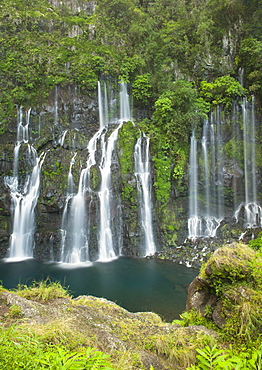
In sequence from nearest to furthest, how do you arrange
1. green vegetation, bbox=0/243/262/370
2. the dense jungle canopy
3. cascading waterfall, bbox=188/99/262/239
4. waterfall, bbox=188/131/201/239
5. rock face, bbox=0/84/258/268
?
1. green vegetation, bbox=0/243/262/370
2. rock face, bbox=0/84/258/268
3. waterfall, bbox=188/131/201/239
4. cascading waterfall, bbox=188/99/262/239
5. the dense jungle canopy

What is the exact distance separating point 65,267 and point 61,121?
1203cm

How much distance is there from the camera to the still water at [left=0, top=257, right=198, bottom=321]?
9.10 metres

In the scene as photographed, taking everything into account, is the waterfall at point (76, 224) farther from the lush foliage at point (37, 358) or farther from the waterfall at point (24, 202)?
the lush foliage at point (37, 358)

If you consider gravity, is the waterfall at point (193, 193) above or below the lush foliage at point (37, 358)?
above

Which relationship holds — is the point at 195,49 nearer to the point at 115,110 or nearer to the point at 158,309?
the point at 115,110

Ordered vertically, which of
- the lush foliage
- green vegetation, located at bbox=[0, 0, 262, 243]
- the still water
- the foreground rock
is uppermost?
green vegetation, located at bbox=[0, 0, 262, 243]

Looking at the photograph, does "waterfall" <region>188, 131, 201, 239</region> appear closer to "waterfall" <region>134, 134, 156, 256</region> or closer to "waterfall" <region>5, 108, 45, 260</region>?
"waterfall" <region>134, 134, 156, 256</region>

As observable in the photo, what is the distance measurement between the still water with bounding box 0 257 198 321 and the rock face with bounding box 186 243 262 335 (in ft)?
15.8

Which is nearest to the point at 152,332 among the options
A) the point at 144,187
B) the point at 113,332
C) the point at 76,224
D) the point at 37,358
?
the point at 113,332

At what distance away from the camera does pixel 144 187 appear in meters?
16.6

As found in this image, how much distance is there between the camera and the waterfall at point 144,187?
617 inches

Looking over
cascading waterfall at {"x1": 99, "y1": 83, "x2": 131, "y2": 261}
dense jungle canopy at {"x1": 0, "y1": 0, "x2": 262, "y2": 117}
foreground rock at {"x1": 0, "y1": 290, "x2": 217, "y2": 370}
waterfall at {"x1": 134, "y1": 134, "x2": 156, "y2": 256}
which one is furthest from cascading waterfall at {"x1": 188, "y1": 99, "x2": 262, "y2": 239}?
foreground rock at {"x1": 0, "y1": 290, "x2": 217, "y2": 370}

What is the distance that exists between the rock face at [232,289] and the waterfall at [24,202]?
1450 cm

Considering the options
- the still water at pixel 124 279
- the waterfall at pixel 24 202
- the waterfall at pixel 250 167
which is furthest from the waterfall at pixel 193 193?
the waterfall at pixel 24 202
